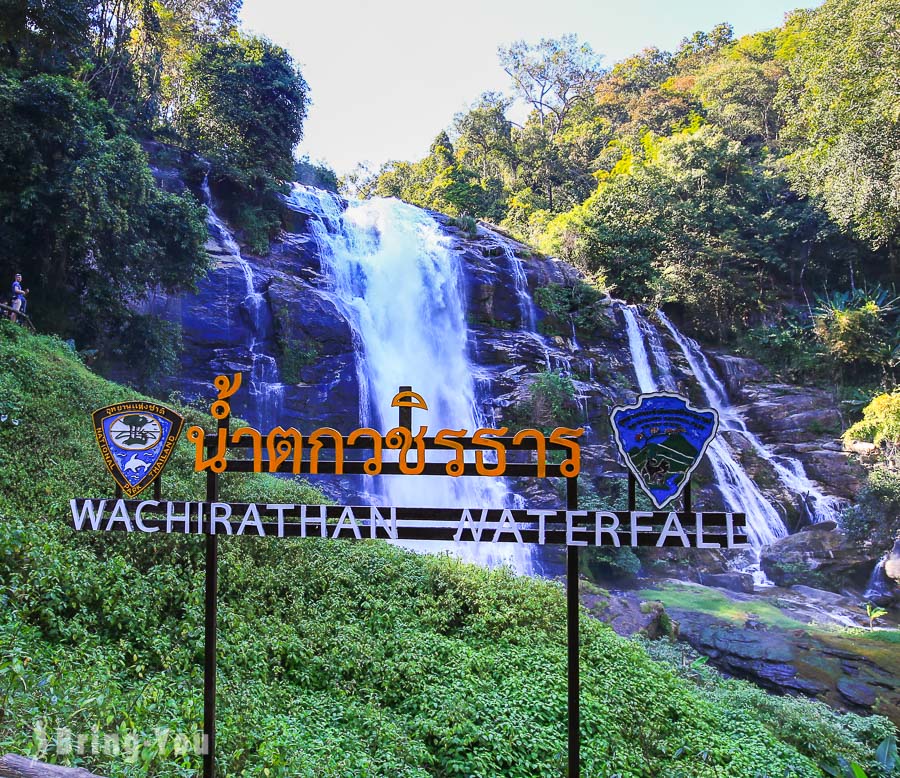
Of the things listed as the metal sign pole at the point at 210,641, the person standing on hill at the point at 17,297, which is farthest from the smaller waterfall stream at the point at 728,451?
the person standing on hill at the point at 17,297

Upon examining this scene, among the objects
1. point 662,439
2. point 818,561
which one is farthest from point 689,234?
point 662,439

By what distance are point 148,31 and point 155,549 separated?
16719 millimetres

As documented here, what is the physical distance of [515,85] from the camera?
32.0 meters

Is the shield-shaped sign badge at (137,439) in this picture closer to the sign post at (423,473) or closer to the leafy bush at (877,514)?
the sign post at (423,473)

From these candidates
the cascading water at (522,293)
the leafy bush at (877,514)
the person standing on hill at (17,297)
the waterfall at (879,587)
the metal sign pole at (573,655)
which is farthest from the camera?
the cascading water at (522,293)

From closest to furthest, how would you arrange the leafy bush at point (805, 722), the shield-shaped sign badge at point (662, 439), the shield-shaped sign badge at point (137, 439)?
the shield-shaped sign badge at point (662, 439) < the shield-shaped sign badge at point (137, 439) < the leafy bush at point (805, 722)

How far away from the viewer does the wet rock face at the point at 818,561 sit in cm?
1258

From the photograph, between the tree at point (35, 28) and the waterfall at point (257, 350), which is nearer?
the tree at point (35, 28)

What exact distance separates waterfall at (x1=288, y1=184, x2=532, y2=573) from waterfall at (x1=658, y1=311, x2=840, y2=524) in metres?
7.23

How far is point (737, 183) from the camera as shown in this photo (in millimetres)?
20953

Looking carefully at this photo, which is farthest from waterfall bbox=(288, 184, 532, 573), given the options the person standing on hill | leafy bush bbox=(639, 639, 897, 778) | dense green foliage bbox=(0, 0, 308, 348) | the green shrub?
the person standing on hill

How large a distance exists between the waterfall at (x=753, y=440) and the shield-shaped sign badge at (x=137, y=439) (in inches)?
597

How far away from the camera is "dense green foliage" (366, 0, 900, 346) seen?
17.7 metres

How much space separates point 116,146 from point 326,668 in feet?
36.0
